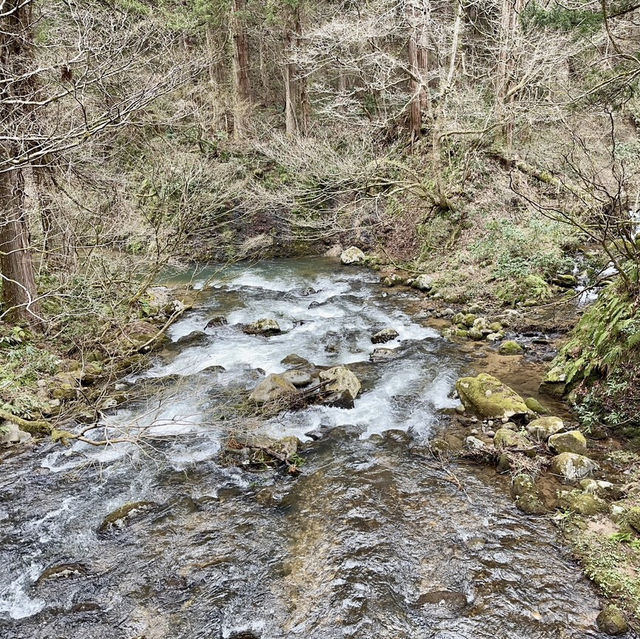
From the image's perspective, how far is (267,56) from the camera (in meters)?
25.6

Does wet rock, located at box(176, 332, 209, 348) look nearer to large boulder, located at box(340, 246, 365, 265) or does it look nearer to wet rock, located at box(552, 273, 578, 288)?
large boulder, located at box(340, 246, 365, 265)

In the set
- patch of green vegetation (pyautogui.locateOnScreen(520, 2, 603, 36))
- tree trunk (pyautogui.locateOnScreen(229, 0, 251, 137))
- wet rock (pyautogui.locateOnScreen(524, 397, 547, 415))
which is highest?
tree trunk (pyautogui.locateOnScreen(229, 0, 251, 137))

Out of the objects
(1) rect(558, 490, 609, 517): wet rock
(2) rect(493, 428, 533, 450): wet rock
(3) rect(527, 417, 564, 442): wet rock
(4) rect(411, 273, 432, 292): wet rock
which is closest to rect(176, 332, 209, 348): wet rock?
(4) rect(411, 273, 432, 292): wet rock

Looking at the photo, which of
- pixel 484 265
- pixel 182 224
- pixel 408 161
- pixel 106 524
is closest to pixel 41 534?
pixel 106 524

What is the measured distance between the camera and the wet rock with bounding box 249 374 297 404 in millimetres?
6910

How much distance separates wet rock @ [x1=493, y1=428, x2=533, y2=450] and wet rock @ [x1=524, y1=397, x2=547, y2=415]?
75 cm

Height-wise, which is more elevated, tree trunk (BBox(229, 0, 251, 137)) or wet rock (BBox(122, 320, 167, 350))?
tree trunk (BBox(229, 0, 251, 137))

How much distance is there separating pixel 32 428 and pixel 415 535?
5192mm

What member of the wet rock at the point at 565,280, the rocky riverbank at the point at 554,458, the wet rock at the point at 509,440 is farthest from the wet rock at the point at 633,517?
the wet rock at the point at 565,280

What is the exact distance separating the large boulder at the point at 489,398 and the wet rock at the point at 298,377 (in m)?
2.33

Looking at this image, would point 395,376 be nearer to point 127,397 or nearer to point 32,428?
point 127,397

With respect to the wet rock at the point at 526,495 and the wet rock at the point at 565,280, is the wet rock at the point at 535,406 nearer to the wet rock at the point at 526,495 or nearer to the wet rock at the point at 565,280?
the wet rock at the point at 526,495

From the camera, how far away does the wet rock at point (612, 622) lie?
3.21m

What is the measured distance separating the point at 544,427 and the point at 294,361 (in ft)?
14.7
